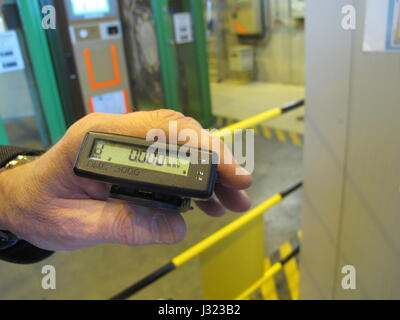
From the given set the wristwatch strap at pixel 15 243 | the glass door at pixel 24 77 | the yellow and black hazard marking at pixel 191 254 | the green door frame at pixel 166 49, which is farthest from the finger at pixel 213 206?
the green door frame at pixel 166 49

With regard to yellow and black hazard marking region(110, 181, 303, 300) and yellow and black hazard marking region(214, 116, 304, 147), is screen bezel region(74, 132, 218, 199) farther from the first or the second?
yellow and black hazard marking region(214, 116, 304, 147)

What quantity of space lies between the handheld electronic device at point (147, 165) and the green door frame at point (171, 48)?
2.74 metres

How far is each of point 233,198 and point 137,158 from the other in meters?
0.24

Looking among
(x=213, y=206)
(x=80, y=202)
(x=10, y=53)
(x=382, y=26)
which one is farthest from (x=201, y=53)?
(x=80, y=202)

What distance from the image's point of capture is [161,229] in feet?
1.83

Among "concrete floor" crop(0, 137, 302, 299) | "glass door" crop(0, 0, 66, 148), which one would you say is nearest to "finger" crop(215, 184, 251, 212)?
"concrete floor" crop(0, 137, 302, 299)

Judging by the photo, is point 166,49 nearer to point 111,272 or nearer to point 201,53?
point 201,53

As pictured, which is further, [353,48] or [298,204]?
[298,204]

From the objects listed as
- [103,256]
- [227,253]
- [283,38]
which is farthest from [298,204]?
[283,38]

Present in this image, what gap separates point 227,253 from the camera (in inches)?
60.7

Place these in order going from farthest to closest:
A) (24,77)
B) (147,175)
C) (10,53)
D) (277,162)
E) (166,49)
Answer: (166,49) → (277,162) → (24,77) → (10,53) → (147,175)

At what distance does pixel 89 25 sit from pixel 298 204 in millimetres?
2040
